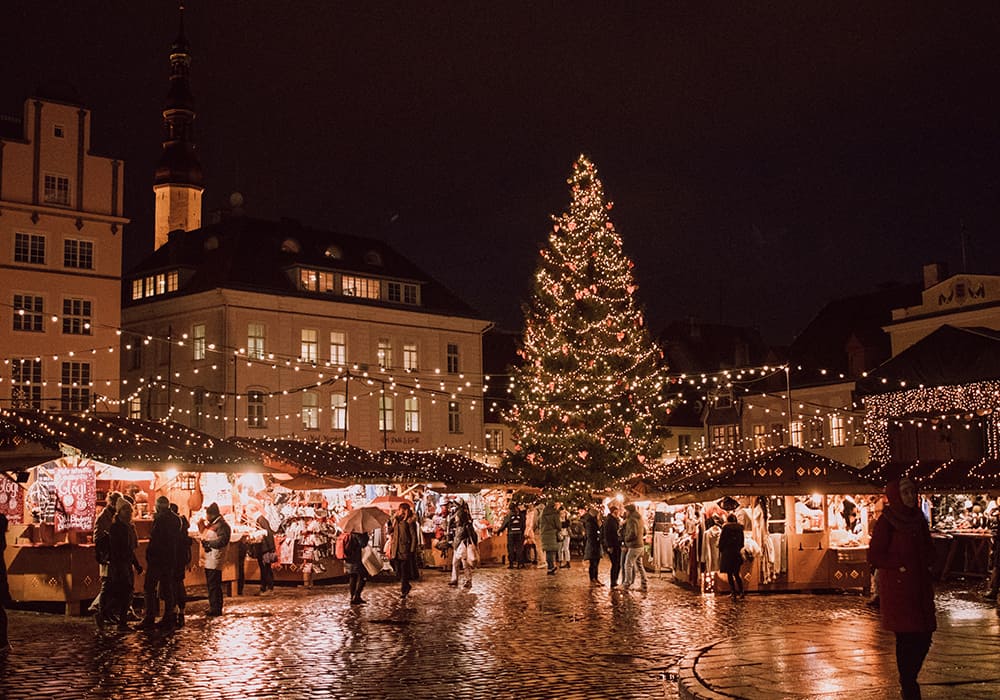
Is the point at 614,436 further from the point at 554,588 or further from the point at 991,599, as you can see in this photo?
the point at 991,599

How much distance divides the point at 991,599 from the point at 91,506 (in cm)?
1575

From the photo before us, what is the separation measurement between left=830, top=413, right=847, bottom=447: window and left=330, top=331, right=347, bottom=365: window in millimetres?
22151

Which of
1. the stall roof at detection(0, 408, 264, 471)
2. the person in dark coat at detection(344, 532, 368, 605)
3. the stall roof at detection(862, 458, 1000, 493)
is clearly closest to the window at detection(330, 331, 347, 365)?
the stall roof at detection(0, 408, 264, 471)

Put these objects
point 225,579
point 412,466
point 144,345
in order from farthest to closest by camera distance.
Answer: point 144,345 → point 412,466 → point 225,579

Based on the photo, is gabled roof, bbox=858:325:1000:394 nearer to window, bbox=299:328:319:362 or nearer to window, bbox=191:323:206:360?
window, bbox=299:328:319:362

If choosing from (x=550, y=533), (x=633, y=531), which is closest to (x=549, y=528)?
(x=550, y=533)

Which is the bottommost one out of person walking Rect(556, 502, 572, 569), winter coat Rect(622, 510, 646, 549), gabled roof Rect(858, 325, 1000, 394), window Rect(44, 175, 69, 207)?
person walking Rect(556, 502, 572, 569)

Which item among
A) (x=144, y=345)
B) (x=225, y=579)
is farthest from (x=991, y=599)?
(x=144, y=345)

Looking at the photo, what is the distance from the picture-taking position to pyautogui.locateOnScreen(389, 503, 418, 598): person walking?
23359 millimetres

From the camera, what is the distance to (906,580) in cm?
1006

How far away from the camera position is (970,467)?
1242 inches

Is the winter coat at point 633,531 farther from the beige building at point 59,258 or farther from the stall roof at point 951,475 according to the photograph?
the beige building at point 59,258

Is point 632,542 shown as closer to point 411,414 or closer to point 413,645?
point 413,645

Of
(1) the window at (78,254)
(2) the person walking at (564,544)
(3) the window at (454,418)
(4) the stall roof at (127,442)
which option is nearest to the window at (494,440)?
(3) the window at (454,418)
